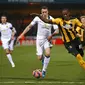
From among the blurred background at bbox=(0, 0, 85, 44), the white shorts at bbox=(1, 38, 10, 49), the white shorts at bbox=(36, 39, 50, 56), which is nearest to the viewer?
the white shorts at bbox=(36, 39, 50, 56)

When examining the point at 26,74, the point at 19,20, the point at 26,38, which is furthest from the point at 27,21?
the point at 26,74

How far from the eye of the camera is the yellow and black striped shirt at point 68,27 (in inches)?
441

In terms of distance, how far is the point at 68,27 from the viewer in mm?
11281

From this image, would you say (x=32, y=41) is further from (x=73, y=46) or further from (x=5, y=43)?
(x=73, y=46)

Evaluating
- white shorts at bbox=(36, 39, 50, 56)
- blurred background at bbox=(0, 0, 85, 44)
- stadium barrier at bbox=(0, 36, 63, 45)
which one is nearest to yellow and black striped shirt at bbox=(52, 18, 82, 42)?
white shorts at bbox=(36, 39, 50, 56)

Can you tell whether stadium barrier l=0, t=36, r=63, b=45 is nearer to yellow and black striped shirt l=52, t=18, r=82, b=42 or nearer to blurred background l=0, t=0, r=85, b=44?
blurred background l=0, t=0, r=85, b=44

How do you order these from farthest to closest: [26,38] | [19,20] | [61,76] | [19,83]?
[19,20] → [26,38] → [61,76] → [19,83]

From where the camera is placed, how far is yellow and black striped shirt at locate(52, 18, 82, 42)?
11211mm

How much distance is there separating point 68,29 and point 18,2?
3027cm

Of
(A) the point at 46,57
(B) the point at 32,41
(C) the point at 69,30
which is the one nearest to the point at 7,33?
(A) the point at 46,57

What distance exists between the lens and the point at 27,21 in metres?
40.8

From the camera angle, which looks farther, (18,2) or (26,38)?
(18,2)

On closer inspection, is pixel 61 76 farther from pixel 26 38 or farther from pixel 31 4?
pixel 31 4

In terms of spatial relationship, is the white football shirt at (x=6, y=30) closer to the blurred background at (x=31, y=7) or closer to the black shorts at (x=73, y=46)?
the black shorts at (x=73, y=46)
